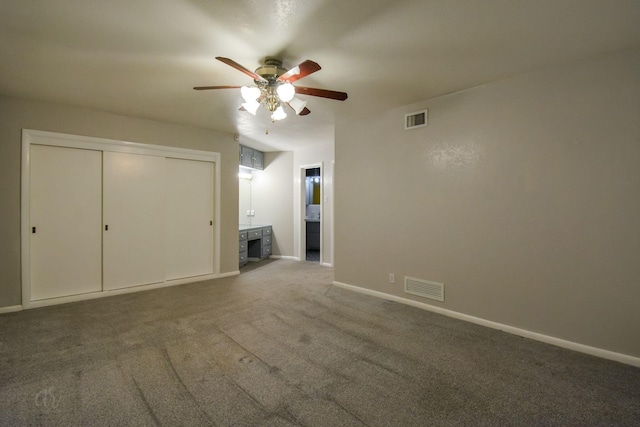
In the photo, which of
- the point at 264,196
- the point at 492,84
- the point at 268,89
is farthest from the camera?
the point at 264,196

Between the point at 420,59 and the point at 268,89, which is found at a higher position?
the point at 420,59

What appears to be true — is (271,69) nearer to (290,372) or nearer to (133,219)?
(290,372)

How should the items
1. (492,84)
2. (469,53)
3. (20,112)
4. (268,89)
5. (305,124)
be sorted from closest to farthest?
(469,53) → (268,89) → (492,84) → (20,112) → (305,124)

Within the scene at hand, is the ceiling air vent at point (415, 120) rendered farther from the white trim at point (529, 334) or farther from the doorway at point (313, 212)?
the doorway at point (313, 212)

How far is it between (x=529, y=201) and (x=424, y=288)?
1.42 metres

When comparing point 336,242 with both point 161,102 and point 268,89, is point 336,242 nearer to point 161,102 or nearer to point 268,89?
point 268,89

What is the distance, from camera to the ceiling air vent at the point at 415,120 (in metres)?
3.25

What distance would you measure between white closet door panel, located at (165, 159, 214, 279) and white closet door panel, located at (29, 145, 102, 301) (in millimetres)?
858

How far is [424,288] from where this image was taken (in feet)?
10.8

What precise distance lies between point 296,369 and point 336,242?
7.62ft

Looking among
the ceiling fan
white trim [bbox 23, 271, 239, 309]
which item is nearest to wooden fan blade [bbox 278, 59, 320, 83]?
the ceiling fan

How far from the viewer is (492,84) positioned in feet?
9.01

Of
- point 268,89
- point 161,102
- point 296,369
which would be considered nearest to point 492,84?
point 268,89

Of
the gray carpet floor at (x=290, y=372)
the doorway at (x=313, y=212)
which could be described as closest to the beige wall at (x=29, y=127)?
the gray carpet floor at (x=290, y=372)
